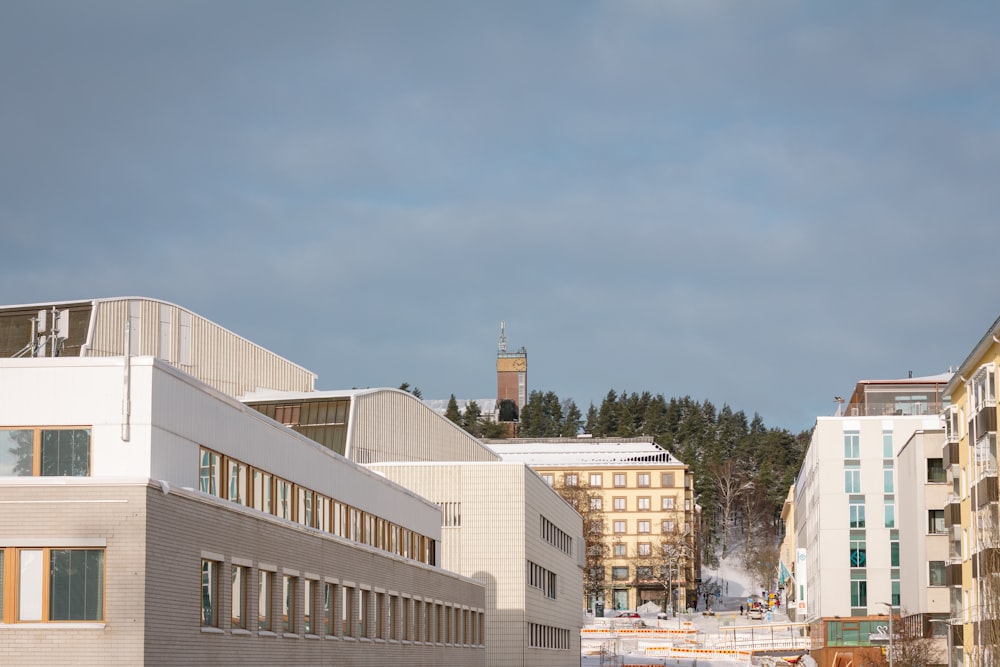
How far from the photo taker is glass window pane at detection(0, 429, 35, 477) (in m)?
30.9

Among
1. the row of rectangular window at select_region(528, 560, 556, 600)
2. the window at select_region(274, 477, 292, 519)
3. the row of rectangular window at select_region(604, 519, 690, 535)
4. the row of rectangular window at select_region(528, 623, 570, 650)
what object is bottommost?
the row of rectangular window at select_region(528, 623, 570, 650)

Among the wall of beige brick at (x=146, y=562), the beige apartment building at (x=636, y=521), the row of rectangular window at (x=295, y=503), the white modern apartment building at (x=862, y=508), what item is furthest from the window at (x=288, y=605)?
the beige apartment building at (x=636, y=521)

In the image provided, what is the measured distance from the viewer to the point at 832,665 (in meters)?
100

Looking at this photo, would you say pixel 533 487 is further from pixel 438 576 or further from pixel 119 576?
pixel 119 576

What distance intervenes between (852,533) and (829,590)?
4219 mm

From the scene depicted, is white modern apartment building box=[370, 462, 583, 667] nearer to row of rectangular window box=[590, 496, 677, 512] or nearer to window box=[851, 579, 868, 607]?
window box=[851, 579, 868, 607]

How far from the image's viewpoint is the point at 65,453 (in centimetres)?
3123

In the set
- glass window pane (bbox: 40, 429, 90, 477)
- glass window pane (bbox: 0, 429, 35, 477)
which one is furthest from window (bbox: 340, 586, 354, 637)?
glass window pane (bbox: 0, 429, 35, 477)

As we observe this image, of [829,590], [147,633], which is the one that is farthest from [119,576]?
[829,590]

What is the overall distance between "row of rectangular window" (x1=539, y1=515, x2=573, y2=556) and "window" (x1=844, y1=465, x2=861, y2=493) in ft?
73.0

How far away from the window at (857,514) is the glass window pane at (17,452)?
78.8 meters

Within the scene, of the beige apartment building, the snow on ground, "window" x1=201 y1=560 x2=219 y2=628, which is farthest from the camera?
the beige apartment building

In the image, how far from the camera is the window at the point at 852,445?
101m

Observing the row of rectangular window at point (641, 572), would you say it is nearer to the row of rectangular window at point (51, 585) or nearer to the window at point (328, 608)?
the window at point (328, 608)
